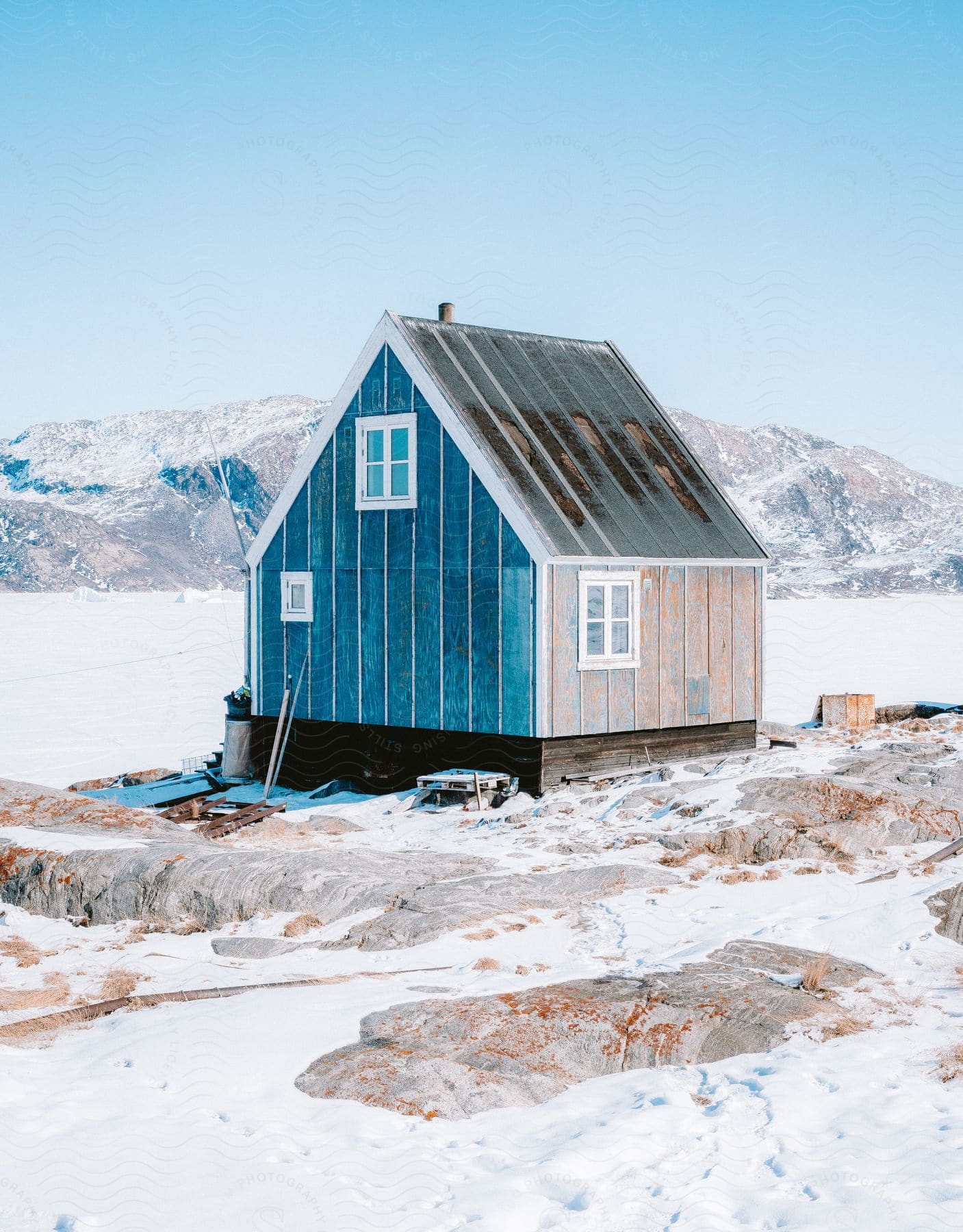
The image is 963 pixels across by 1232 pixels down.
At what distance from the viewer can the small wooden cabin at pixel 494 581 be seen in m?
20.1

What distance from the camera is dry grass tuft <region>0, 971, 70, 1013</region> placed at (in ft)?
34.7

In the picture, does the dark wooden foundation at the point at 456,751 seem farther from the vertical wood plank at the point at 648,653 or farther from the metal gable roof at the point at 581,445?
the metal gable roof at the point at 581,445

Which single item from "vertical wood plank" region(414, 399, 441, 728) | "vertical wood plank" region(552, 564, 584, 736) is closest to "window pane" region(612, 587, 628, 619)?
"vertical wood plank" region(552, 564, 584, 736)

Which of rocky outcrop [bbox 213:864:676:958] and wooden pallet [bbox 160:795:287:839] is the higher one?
rocky outcrop [bbox 213:864:676:958]

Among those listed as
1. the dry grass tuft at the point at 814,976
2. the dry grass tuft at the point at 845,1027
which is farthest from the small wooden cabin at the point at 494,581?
the dry grass tuft at the point at 845,1027

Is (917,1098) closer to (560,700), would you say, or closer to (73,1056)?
(73,1056)

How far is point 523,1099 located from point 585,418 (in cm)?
1633

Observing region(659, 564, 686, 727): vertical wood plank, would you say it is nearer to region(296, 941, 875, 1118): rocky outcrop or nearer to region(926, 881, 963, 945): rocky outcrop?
region(926, 881, 963, 945): rocky outcrop

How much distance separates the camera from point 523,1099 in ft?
27.6

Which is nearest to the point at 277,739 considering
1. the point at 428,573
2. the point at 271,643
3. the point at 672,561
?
the point at 271,643

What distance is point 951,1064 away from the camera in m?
8.61

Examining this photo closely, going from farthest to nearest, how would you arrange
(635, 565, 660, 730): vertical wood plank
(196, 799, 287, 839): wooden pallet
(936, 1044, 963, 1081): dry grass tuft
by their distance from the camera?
(635, 565, 660, 730): vertical wood plank < (196, 799, 287, 839): wooden pallet < (936, 1044, 963, 1081): dry grass tuft

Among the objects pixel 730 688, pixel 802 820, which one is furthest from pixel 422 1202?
pixel 730 688

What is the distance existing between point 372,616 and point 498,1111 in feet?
46.7
